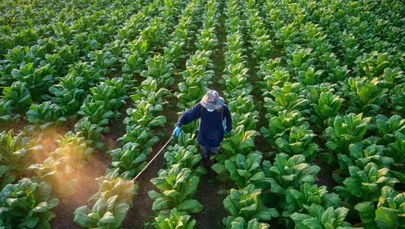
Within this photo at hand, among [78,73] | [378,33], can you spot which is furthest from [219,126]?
[378,33]

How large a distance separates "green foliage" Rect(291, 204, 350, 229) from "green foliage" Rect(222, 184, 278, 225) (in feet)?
1.76

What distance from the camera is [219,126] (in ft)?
21.3

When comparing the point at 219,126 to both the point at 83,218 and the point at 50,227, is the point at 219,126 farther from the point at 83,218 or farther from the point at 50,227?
the point at 50,227

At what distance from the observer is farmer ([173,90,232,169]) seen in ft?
20.1

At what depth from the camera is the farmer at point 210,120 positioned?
20.1 ft

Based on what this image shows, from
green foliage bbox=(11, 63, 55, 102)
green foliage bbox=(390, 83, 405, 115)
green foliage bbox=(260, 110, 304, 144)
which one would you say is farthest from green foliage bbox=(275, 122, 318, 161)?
green foliage bbox=(11, 63, 55, 102)

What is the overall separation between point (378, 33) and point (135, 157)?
1126 centimetres

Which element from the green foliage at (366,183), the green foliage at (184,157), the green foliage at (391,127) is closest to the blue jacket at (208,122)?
the green foliage at (184,157)

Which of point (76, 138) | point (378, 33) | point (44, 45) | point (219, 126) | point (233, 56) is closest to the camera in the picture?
point (219, 126)

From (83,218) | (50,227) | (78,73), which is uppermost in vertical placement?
(78,73)

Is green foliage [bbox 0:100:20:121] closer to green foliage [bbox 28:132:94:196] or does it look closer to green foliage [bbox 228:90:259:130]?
green foliage [bbox 28:132:94:196]

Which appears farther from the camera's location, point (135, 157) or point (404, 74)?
point (404, 74)

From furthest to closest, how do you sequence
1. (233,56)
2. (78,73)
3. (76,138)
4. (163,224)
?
(233,56) < (78,73) < (76,138) < (163,224)

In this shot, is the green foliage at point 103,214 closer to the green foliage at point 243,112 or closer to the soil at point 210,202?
the soil at point 210,202
